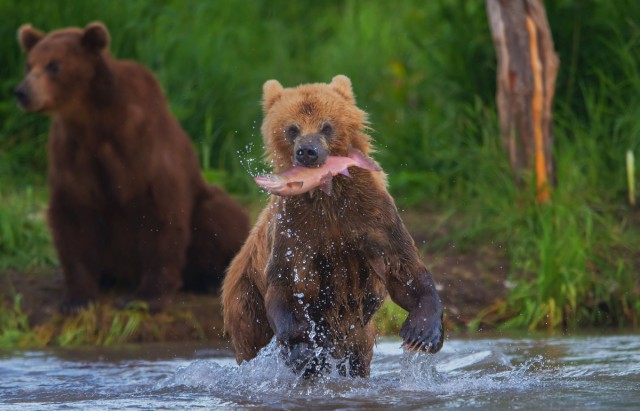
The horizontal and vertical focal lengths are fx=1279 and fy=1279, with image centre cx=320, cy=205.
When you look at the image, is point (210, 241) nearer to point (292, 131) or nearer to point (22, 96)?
point (22, 96)

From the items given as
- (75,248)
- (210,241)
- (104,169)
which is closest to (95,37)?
(104,169)

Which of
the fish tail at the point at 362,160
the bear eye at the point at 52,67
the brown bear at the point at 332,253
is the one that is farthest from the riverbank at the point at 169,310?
the fish tail at the point at 362,160

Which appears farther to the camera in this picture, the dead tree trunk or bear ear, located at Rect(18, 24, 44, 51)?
the dead tree trunk

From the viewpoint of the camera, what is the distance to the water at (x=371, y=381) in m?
5.03

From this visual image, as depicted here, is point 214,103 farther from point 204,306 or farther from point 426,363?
point 426,363

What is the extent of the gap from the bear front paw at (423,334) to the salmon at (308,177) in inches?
24.7

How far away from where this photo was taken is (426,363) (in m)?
5.57

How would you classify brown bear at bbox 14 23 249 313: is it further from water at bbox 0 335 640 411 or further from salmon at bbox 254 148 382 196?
salmon at bbox 254 148 382 196

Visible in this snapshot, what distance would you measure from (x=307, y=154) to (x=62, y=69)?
10.7 feet

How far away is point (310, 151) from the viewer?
5004mm

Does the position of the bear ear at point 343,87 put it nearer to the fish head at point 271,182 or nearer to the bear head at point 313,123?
the bear head at point 313,123

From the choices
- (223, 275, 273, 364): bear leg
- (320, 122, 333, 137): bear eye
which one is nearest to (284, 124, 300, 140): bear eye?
(320, 122, 333, 137): bear eye

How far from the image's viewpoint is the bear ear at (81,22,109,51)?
7.94 metres

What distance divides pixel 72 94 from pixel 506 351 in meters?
3.07
